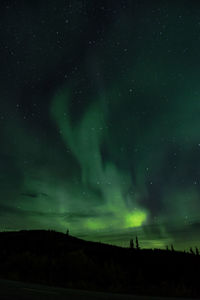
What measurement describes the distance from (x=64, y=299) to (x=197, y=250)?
5934cm

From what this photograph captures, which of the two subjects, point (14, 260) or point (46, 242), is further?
point (46, 242)

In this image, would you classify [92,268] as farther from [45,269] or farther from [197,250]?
[197,250]

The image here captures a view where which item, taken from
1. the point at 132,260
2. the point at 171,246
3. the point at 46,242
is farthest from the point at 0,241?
the point at 171,246

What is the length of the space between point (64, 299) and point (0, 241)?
4463 centimetres

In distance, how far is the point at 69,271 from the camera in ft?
61.9

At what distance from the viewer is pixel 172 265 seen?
38000mm

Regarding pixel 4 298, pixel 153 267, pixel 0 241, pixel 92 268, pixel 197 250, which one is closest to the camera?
pixel 4 298

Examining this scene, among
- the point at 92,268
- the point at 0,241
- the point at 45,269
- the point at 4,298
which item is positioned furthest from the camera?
the point at 0,241

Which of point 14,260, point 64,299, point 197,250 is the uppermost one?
point 197,250

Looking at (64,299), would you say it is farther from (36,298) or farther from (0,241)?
(0,241)

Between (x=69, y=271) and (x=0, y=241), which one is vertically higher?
(x=0, y=241)

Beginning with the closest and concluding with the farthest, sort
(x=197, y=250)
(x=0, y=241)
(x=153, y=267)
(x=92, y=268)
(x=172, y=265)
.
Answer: (x=92, y=268)
(x=153, y=267)
(x=172, y=265)
(x=0, y=241)
(x=197, y=250)

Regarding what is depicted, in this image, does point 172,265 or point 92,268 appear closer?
point 92,268

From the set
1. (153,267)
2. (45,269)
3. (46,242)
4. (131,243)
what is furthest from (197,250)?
(45,269)
